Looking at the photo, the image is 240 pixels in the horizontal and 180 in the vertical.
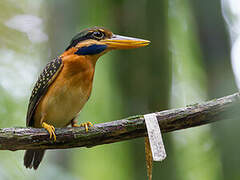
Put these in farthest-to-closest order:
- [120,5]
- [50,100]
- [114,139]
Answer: [120,5] → [50,100] → [114,139]

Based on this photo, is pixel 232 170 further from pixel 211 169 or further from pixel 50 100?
pixel 50 100

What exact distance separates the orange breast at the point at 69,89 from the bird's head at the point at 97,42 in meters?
0.09

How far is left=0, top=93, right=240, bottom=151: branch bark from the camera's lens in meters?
2.30

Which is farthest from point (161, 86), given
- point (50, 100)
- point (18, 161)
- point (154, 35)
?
point (18, 161)

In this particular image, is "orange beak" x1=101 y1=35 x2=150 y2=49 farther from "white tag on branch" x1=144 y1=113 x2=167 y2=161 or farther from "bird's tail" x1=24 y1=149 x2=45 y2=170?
"bird's tail" x1=24 y1=149 x2=45 y2=170

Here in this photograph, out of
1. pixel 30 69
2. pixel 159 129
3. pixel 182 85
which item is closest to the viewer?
pixel 159 129

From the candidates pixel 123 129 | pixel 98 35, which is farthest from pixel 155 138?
pixel 98 35

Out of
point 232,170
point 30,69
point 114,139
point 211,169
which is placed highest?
point 30,69

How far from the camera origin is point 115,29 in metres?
4.09

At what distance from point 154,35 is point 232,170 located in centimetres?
184

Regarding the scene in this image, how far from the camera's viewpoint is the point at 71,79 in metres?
3.22

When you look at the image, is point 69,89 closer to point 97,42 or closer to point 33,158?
point 97,42

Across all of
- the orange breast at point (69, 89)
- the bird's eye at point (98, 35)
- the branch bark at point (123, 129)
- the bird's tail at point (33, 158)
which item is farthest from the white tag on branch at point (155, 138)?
the bird's tail at point (33, 158)

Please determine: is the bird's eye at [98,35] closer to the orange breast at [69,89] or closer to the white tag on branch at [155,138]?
the orange breast at [69,89]
